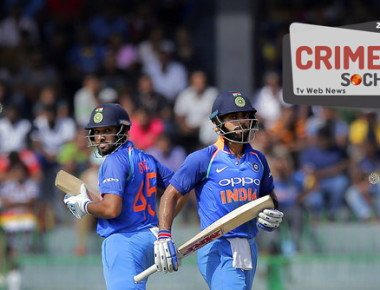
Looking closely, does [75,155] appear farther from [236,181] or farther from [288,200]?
[236,181]

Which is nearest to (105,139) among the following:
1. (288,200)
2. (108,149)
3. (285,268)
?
(108,149)

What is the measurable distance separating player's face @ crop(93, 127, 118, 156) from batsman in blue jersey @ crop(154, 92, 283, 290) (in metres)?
0.76

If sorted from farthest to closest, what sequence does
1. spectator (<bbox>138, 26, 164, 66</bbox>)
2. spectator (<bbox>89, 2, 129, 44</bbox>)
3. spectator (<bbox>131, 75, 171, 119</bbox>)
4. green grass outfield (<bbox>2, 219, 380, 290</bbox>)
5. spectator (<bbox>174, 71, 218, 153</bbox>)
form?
spectator (<bbox>89, 2, 129, 44</bbox>) < spectator (<bbox>138, 26, 164, 66</bbox>) < spectator (<bbox>131, 75, 171, 119</bbox>) < spectator (<bbox>174, 71, 218, 153</bbox>) < green grass outfield (<bbox>2, 219, 380, 290</bbox>)

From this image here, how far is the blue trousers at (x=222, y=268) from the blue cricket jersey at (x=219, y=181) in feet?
0.46

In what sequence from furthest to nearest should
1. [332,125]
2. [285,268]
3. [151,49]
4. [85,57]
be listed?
[85,57]
[151,49]
[332,125]
[285,268]

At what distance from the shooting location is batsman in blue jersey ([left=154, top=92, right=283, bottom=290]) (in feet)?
25.0

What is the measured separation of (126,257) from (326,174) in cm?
616

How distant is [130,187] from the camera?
7.93m

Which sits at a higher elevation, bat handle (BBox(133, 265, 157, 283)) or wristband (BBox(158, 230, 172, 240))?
wristband (BBox(158, 230, 172, 240))

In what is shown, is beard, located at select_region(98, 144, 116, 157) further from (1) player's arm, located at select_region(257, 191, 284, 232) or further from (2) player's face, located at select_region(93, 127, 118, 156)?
(1) player's arm, located at select_region(257, 191, 284, 232)

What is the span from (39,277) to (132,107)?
3.16 m

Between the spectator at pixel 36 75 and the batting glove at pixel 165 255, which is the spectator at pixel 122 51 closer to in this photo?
the spectator at pixel 36 75

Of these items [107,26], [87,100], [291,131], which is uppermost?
[107,26]

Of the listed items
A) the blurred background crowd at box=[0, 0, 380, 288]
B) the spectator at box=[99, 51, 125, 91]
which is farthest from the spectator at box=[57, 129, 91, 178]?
the spectator at box=[99, 51, 125, 91]
